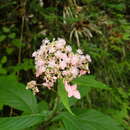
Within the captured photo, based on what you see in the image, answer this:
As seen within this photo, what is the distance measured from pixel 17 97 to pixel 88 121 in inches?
16.8

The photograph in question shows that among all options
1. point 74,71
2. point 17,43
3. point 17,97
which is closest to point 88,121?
point 74,71

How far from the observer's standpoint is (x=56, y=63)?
48.3 inches

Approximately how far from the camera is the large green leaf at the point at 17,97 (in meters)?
1.47

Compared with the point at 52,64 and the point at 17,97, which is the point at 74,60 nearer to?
the point at 52,64

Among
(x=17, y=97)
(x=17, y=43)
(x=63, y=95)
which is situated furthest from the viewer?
(x=17, y=43)

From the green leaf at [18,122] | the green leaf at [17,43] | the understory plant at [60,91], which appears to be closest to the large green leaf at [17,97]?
the understory plant at [60,91]

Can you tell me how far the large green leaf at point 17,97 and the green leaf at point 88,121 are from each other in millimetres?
255

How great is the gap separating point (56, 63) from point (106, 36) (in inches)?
82.5

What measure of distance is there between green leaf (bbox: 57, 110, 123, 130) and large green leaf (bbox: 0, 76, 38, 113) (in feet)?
0.84

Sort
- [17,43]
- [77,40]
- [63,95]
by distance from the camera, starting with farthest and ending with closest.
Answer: [77,40] → [17,43] → [63,95]

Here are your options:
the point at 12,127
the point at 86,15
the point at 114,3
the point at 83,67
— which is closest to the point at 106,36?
the point at 86,15

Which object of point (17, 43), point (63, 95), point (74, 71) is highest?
point (17, 43)

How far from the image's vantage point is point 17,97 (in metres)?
1.52

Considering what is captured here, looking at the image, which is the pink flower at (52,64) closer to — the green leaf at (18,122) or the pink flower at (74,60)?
the pink flower at (74,60)
